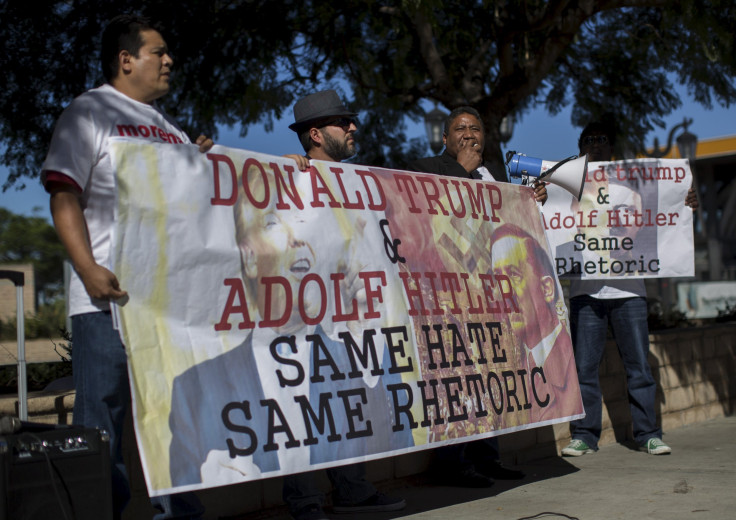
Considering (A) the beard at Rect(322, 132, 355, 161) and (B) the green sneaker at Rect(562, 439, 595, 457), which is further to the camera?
(B) the green sneaker at Rect(562, 439, 595, 457)

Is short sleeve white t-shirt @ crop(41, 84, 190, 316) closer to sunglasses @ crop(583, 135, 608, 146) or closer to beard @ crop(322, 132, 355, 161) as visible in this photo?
beard @ crop(322, 132, 355, 161)

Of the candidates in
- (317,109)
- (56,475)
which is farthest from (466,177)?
(56,475)

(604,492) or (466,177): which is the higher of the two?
(466,177)

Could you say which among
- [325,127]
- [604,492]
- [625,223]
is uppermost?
[325,127]

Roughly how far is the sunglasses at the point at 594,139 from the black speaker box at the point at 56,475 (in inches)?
172

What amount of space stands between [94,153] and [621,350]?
411cm

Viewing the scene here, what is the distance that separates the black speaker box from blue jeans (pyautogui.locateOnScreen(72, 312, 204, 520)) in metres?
0.29

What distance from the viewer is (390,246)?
4.25 meters

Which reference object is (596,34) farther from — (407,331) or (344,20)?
(407,331)

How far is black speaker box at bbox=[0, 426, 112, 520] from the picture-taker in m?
2.65

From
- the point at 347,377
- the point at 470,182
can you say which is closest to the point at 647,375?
the point at 470,182

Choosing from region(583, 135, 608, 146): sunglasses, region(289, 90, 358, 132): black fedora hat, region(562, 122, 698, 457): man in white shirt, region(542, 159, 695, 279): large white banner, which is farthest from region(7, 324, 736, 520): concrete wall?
region(289, 90, 358, 132): black fedora hat

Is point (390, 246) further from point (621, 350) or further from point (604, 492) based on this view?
point (621, 350)

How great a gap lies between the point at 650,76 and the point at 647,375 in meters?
6.25
